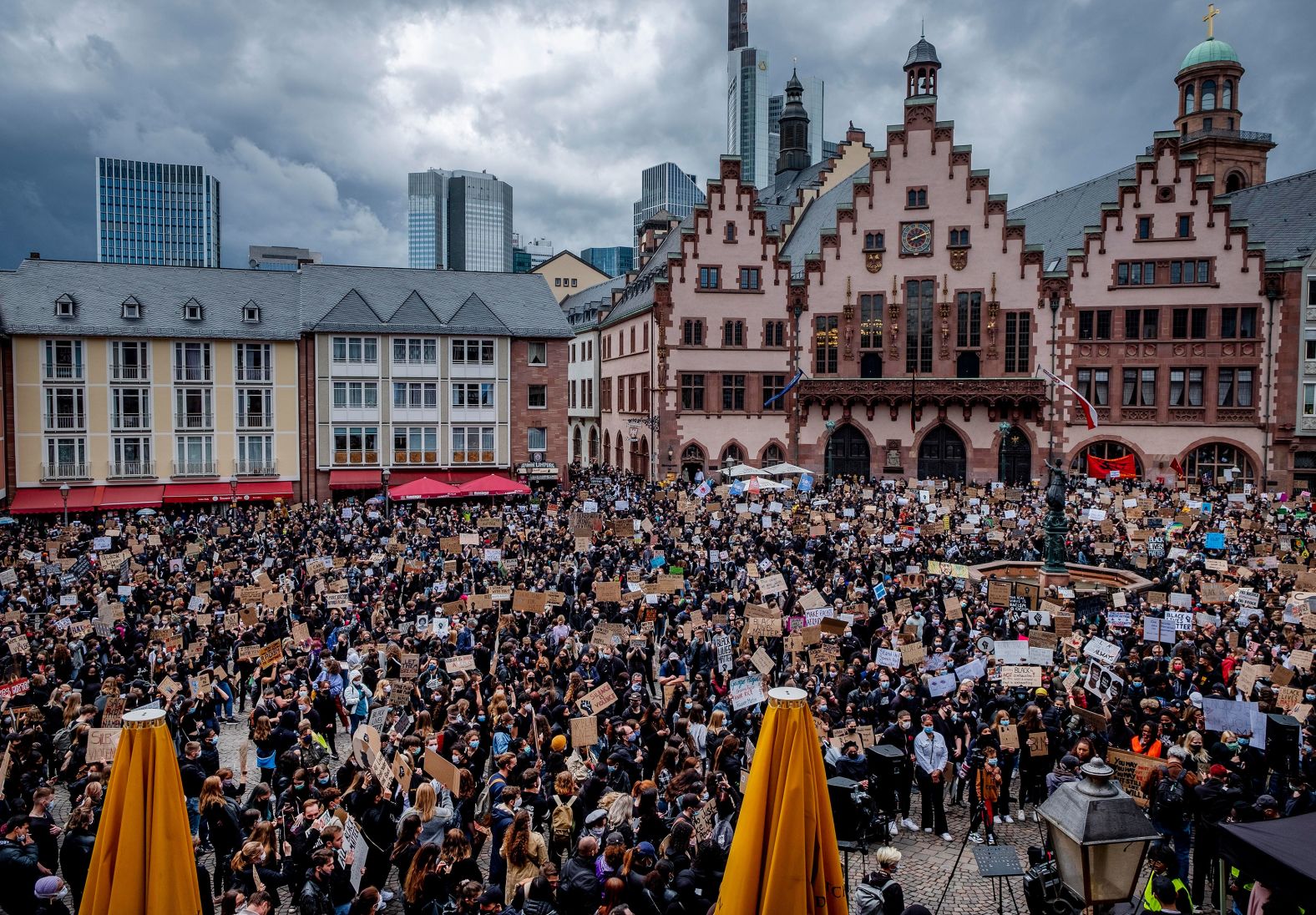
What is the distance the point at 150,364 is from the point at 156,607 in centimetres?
2991

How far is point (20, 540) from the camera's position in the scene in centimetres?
3244

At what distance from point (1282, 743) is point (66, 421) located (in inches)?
1959

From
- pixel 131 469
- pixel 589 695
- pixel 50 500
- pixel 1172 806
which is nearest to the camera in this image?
pixel 1172 806

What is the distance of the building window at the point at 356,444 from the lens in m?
48.8

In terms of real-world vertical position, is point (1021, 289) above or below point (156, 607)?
above

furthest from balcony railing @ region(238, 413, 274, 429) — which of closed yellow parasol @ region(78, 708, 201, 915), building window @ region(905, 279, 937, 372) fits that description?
closed yellow parasol @ region(78, 708, 201, 915)

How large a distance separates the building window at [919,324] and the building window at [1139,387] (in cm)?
1024

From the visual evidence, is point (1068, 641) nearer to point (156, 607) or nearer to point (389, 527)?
point (156, 607)

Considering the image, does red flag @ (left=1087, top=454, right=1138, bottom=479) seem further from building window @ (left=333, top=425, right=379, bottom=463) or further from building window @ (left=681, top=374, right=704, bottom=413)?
building window @ (left=333, top=425, right=379, bottom=463)

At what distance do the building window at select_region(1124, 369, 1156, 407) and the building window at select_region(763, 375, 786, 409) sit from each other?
59.5 ft

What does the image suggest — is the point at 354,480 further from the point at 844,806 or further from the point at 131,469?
the point at 844,806

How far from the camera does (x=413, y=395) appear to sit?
164ft

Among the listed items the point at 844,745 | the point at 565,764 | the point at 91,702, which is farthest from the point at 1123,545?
the point at 91,702

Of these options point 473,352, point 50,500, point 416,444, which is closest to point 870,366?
point 473,352
